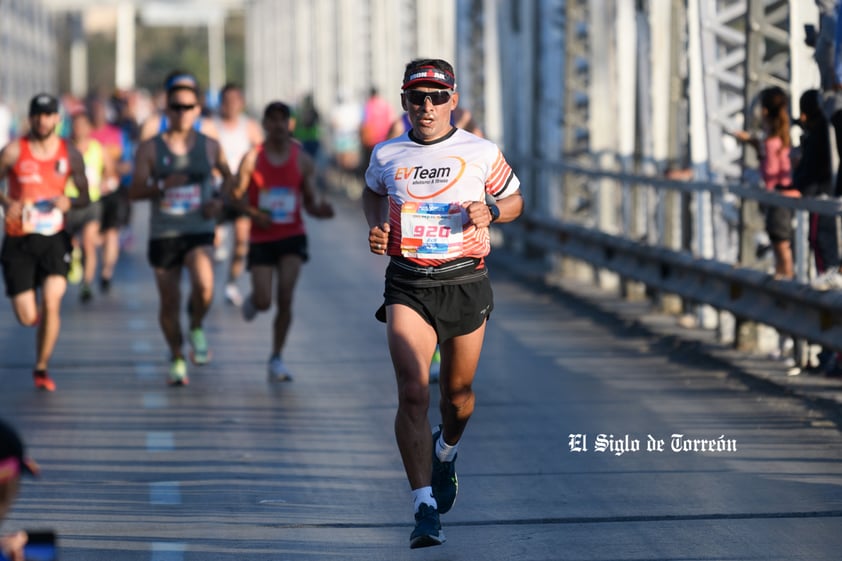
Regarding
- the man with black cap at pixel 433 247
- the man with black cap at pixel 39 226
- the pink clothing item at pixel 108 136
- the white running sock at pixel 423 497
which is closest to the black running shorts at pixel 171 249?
the man with black cap at pixel 39 226

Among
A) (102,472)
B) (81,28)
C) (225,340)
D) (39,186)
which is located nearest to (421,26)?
(225,340)

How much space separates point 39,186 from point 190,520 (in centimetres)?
482

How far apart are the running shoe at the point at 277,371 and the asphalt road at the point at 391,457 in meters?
0.10

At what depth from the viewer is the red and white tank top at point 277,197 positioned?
41.8ft

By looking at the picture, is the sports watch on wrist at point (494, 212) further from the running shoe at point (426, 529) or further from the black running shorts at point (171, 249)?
the black running shorts at point (171, 249)

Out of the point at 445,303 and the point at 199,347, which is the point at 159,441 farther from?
the point at 199,347

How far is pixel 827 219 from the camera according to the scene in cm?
1180

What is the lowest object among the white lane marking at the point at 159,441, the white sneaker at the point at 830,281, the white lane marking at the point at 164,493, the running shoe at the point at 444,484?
the white lane marking at the point at 159,441

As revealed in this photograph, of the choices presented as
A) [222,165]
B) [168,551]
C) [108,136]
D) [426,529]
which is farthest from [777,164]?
[108,136]

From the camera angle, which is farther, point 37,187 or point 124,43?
point 124,43

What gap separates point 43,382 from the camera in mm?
12211

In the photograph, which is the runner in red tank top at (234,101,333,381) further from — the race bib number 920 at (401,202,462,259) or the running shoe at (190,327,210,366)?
the race bib number 920 at (401,202,462,259)

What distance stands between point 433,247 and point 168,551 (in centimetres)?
161

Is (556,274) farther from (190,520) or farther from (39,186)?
(190,520)
